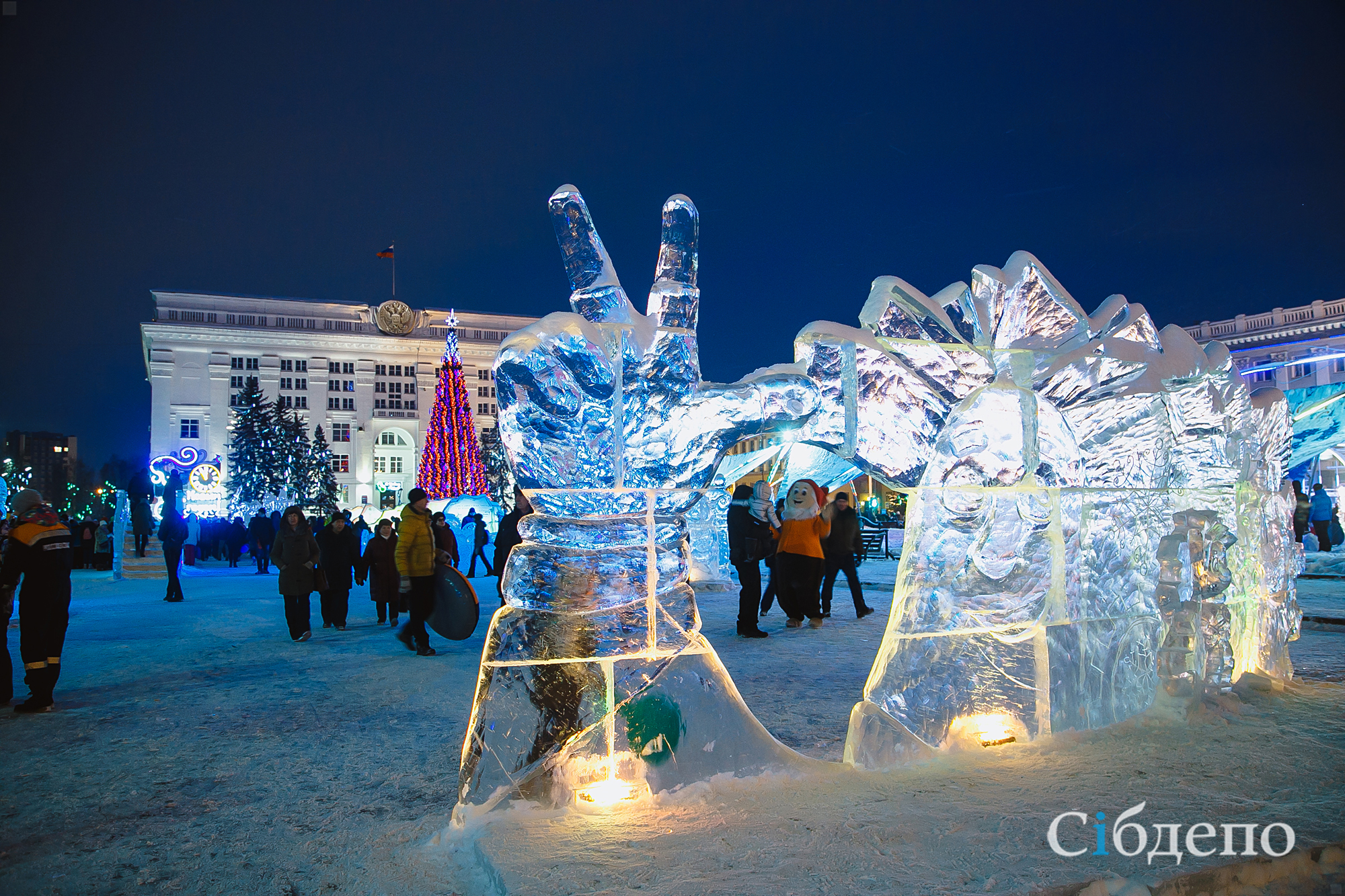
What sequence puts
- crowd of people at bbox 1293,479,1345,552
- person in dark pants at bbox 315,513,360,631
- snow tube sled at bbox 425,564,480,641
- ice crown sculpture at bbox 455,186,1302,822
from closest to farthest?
1. ice crown sculpture at bbox 455,186,1302,822
2. snow tube sled at bbox 425,564,480,641
3. person in dark pants at bbox 315,513,360,631
4. crowd of people at bbox 1293,479,1345,552

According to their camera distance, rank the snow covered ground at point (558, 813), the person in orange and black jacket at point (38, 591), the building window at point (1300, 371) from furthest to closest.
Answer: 1. the building window at point (1300, 371)
2. the person in orange and black jacket at point (38, 591)
3. the snow covered ground at point (558, 813)

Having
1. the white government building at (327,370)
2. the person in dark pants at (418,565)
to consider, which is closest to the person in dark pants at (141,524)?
the person in dark pants at (418,565)

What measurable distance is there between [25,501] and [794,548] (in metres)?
6.24

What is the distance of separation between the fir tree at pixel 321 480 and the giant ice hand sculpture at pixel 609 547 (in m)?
43.8

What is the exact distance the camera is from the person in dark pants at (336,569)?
9.23 meters

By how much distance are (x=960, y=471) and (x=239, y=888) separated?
323 cm

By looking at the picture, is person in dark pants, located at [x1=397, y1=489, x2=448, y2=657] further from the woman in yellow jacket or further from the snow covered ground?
the woman in yellow jacket

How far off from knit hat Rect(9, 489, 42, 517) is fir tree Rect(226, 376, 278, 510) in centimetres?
3889

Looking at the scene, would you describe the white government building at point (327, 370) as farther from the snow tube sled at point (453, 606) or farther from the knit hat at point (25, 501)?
the knit hat at point (25, 501)

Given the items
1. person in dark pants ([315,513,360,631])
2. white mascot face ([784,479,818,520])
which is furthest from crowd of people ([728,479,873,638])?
person in dark pants ([315,513,360,631])

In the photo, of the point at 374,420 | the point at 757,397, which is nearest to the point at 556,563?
the point at 757,397

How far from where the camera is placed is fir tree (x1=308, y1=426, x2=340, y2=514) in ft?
145

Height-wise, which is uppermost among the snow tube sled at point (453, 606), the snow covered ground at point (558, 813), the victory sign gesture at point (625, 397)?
the victory sign gesture at point (625, 397)

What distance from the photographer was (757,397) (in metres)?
3.42
